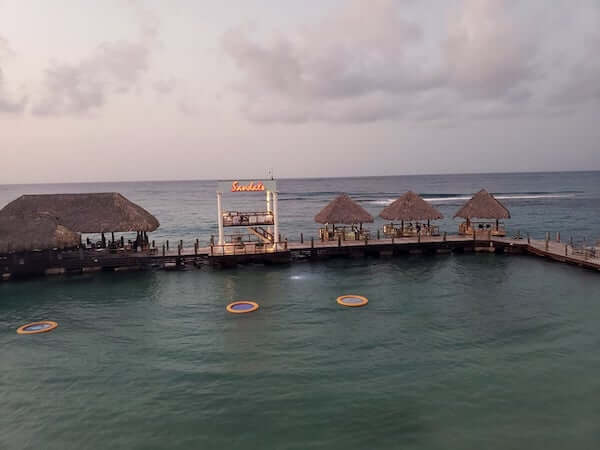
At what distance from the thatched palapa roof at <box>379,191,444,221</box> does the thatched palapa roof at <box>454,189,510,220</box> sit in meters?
2.68

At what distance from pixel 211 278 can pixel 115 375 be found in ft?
48.2

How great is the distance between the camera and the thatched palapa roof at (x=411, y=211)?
3734 centimetres

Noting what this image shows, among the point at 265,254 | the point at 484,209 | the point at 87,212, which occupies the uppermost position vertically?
the point at 87,212

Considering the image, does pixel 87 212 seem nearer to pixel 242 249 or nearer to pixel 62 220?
pixel 62 220

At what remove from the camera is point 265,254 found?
3256 centimetres

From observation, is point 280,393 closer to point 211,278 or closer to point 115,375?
point 115,375

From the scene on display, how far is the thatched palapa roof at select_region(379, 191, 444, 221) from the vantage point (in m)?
37.3

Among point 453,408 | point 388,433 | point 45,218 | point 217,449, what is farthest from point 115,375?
point 45,218

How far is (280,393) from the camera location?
1361 centimetres

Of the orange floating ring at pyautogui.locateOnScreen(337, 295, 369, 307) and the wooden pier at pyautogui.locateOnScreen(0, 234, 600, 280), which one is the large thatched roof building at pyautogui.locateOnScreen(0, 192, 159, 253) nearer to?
the wooden pier at pyautogui.locateOnScreen(0, 234, 600, 280)

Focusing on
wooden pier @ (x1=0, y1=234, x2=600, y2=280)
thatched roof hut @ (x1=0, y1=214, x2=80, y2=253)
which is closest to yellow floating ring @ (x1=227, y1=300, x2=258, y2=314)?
wooden pier @ (x1=0, y1=234, x2=600, y2=280)

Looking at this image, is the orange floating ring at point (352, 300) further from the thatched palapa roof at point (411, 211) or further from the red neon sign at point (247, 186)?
the thatched palapa roof at point (411, 211)

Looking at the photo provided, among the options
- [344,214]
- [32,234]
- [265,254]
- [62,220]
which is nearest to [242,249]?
[265,254]

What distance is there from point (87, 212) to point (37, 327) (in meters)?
14.6
